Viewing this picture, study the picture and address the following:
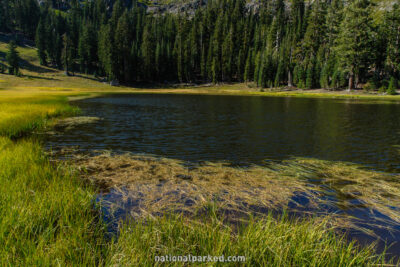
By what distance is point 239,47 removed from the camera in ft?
386

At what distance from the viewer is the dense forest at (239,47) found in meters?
73.9

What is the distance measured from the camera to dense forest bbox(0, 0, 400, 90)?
73938mm

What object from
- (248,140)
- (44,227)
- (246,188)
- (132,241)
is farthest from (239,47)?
(132,241)

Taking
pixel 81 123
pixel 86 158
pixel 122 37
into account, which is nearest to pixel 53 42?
pixel 122 37

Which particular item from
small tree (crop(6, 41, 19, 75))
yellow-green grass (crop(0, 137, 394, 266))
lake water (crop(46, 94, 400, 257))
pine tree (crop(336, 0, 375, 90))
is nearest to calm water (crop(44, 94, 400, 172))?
lake water (crop(46, 94, 400, 257))

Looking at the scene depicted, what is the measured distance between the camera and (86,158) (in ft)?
37.7

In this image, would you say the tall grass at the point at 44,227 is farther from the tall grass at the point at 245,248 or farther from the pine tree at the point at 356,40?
the pine tree at the point at 356,40

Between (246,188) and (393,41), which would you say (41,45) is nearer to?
(246,188)

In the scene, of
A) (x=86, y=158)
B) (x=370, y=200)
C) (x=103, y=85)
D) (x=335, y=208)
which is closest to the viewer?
(x=335, y=208)

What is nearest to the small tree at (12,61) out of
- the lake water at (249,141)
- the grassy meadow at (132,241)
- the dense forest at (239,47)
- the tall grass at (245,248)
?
the dense forest at (239,47)

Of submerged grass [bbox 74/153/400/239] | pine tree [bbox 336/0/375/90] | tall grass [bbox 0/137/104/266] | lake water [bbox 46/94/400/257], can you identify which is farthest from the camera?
pine tree [bbox 336/0/375/90]

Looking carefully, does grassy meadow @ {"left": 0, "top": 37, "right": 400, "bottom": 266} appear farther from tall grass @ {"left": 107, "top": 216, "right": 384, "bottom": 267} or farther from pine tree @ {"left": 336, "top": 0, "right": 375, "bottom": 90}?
pine tree @ {"left": 336, "top": 0, "right": 375, "bottom": 90}

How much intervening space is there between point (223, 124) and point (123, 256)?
20.5 meters

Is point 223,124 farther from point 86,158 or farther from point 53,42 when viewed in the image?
point 53,42
